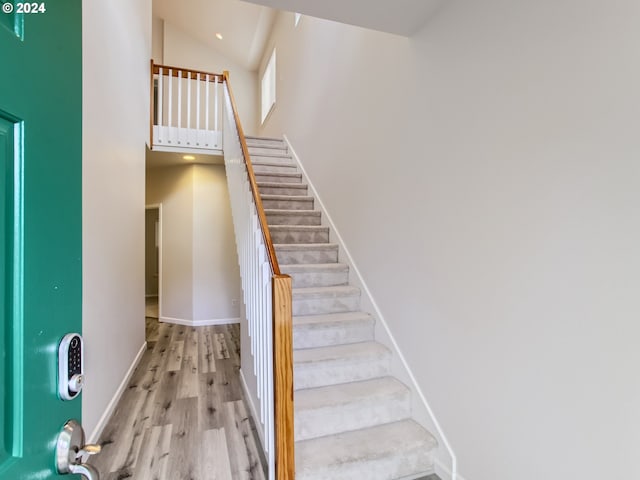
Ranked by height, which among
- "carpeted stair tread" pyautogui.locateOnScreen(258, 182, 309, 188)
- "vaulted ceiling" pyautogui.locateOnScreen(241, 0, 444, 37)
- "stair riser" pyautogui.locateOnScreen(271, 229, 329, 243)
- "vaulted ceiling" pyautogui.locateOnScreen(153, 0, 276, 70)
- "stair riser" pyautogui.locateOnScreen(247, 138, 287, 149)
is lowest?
"stair riser" pyautogui.locateOnScreen(271, 229, 329, 243)

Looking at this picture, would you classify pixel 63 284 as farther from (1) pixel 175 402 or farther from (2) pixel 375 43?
(2) pixel 375 43

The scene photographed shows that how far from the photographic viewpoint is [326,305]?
2631 mm

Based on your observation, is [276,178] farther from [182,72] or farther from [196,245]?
[182,72]

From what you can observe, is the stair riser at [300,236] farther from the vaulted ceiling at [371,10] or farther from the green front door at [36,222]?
the green front door at [36,222]

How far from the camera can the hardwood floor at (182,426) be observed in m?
1.87

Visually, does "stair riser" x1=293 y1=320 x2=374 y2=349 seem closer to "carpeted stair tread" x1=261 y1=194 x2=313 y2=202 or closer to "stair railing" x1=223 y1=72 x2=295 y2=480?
"stair railing" x1=223 y1=72 x2=295 y2=480

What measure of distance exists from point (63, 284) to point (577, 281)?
1500 millimetres

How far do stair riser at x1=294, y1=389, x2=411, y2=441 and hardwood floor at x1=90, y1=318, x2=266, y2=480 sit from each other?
381mm

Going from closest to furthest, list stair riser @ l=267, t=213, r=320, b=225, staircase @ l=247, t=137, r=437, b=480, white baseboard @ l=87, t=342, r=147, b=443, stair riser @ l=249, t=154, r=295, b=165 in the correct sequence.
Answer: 1. staircase @ l=247, t=137, r=437, b=480
2. white baseboard @ l=87, t=342, r=147, b=443
3. stair riser @ l=267, t=213, r=320, b=225
4. stair riser @ l=249, t=154, r=295, b=165

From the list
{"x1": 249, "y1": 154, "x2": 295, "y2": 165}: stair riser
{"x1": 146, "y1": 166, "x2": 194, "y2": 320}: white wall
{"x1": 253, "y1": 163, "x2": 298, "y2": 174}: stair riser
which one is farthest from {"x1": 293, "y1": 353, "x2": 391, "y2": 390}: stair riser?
{"x1": 146, "y1": 166, "x2": 194, "y2": 320}: white wall

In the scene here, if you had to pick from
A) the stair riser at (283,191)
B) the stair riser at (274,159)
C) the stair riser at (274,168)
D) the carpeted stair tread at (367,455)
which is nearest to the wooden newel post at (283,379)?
the carpeted stair tread at (367,455)

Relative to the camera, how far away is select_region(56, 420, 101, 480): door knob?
0.53 m

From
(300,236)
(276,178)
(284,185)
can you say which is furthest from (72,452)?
(276,178)

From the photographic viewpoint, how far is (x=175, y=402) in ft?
8.67
